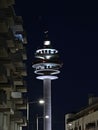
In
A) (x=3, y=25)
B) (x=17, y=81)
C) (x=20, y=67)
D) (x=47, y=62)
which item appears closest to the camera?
(x=3, y=25)

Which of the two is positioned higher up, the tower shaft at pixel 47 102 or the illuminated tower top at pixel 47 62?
the illuminated tower top at pixel 47 62

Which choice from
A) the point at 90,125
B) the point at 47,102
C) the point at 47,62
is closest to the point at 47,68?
the point at 47,62

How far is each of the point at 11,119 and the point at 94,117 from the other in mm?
32307

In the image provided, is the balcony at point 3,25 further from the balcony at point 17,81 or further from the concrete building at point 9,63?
the balcony at point 17,81

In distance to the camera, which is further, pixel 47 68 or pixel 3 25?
pixel 47 68

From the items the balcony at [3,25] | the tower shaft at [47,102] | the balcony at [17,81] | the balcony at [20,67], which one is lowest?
the balcony at [3,25]

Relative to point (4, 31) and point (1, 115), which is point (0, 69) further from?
point (1, 115)

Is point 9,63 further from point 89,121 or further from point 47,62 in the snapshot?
point 47,62

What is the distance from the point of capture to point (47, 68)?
172625 millimetres

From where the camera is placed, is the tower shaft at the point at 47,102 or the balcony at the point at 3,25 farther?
the tower shaft at the point at 47,102

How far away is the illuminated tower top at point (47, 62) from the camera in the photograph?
172m

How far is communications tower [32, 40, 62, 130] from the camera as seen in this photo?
172 m

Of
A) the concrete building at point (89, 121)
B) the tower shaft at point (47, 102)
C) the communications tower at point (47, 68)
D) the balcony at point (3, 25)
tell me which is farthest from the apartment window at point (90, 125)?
the tower shaft at point (47, 102)

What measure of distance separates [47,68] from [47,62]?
262 cm
